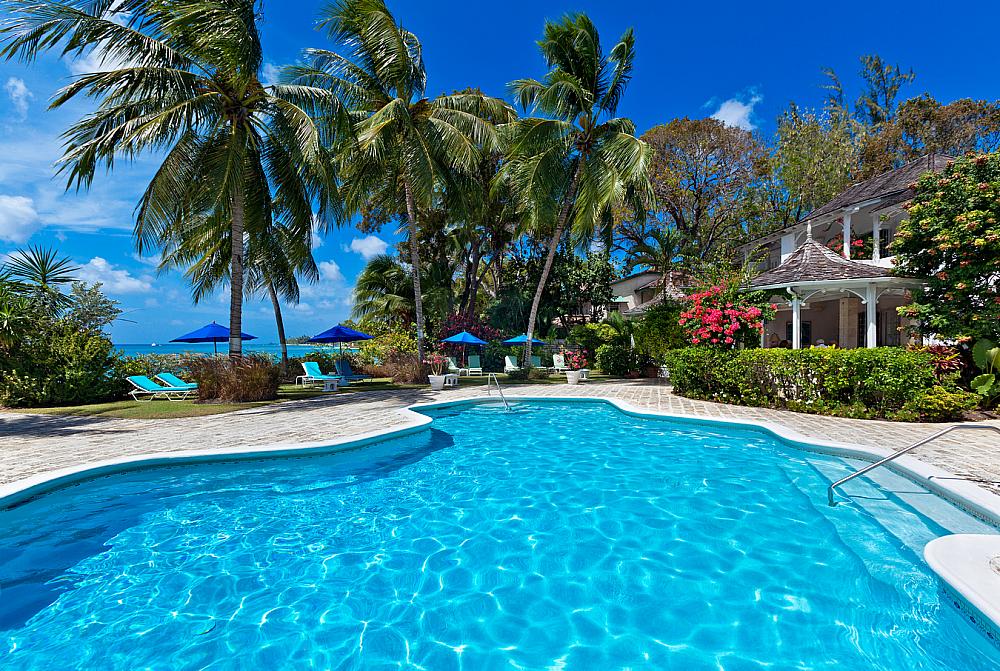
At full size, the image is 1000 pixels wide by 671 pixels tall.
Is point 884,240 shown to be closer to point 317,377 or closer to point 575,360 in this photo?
point 575,360

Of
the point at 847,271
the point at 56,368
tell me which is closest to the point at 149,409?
the point at 56,368

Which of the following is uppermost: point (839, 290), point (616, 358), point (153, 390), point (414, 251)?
point (414, 251)

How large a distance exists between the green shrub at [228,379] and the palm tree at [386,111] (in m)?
6.85

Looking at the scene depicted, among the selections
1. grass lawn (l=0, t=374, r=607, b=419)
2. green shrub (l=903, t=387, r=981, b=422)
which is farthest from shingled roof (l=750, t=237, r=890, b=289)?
grass lawn (l=0, t=374, r=607, b=419)

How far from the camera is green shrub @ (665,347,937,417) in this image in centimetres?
915

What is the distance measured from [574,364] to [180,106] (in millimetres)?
16938

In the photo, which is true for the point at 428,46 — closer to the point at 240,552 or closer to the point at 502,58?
the point at 502,58

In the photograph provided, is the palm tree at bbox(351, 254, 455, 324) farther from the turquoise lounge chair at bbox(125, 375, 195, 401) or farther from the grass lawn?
the turquoise lounge chair at bbox(125, 375, 195, 401)

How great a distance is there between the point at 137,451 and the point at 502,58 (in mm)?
25207

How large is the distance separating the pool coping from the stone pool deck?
333 millimetres

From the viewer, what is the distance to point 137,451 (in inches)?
279

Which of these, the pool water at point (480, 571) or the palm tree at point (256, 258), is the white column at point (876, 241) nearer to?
the pool water at point (480, 571)

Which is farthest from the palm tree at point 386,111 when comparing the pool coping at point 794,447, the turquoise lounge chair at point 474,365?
the pool coping at point 794,447

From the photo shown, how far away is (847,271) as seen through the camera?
12.2 meters
